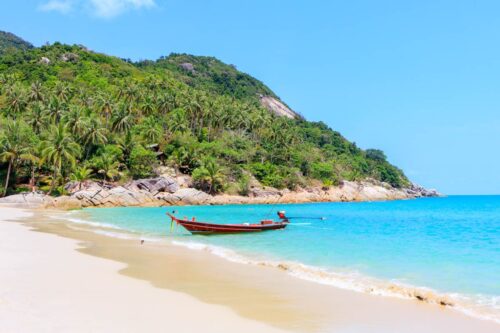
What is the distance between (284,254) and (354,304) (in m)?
9.92

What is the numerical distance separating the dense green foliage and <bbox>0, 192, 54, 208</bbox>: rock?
15.4 feet

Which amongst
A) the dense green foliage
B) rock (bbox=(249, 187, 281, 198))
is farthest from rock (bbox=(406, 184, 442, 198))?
rock (bbox=(249, 187, 281, 198))

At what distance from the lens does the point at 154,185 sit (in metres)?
69.8

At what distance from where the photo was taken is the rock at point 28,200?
179ft

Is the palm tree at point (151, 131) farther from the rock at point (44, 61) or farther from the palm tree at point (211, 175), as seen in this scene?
the rock at point (44, 61)

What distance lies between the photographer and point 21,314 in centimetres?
909

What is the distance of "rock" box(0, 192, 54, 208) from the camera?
54594 mm

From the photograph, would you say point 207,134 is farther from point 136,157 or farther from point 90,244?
point 90,244

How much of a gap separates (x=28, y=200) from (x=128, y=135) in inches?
921

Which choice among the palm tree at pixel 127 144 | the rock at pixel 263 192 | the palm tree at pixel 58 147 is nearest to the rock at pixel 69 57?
the palm tree at pixel 127 144

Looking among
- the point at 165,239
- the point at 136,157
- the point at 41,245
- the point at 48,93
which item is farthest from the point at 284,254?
the point at 48,93

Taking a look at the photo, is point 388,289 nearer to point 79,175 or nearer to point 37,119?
point 79,175

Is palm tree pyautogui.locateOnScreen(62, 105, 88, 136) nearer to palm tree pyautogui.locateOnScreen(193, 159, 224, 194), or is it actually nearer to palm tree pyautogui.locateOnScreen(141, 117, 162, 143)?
palm tree pyautogui.locateOnScreen(141, 117, 162, 143)

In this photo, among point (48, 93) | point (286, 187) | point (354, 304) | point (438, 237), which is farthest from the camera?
point (286, 187)
